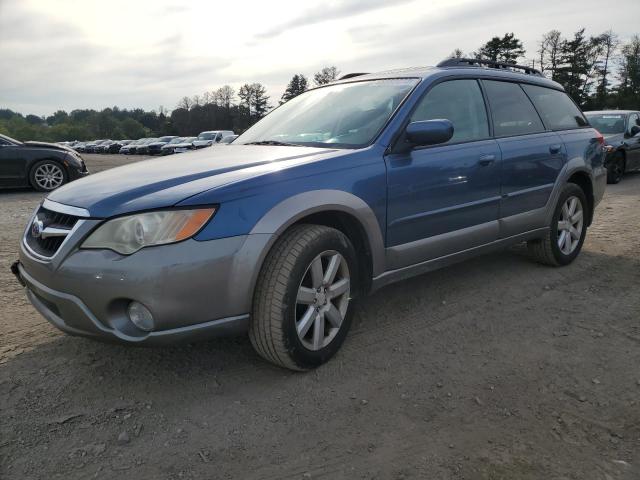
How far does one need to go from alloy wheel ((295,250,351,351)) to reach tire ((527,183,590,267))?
2439mm

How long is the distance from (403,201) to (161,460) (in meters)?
1.90

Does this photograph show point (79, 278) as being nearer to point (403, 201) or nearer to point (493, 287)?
point (403, 201)

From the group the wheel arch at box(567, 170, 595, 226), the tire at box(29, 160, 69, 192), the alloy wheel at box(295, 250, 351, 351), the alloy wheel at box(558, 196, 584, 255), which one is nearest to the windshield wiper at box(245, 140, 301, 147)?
the alloy wheel at box(295, 250, 351, 351)

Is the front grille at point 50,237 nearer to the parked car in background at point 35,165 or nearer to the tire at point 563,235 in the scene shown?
the tire at point 563,235

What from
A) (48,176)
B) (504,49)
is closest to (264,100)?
(504,49)

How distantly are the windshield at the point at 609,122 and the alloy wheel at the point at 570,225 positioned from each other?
7345 millimetres

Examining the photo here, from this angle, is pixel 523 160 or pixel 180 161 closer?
pixel 180 161

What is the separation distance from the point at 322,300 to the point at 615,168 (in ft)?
33.5

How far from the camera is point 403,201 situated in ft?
9.96

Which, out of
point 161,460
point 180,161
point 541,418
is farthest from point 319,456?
point 180,161

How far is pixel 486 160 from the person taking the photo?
3576 mm

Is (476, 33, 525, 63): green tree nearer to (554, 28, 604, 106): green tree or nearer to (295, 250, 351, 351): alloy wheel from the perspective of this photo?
(554, 28, 604, 106): green tree

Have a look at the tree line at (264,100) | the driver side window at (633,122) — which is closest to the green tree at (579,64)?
the tree line at (264,100)

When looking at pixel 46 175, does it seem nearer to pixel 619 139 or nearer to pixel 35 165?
pixel 35 165
